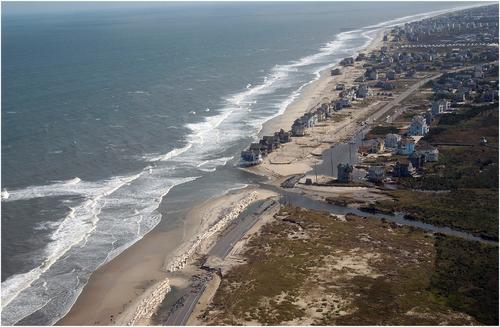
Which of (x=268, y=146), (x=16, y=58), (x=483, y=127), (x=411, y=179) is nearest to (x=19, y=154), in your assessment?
(x=268, y=146)

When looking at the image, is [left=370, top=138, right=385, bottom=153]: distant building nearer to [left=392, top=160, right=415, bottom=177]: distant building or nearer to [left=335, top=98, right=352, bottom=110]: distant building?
[left=392, top=160, right=415, bottom=177]: distant building

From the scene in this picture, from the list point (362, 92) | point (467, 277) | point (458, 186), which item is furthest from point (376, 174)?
point (362, 92)

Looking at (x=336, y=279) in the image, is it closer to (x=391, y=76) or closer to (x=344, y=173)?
(x=344, y=173)

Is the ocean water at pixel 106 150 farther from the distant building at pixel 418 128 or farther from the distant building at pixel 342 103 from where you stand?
the distant building at pixel 418 128

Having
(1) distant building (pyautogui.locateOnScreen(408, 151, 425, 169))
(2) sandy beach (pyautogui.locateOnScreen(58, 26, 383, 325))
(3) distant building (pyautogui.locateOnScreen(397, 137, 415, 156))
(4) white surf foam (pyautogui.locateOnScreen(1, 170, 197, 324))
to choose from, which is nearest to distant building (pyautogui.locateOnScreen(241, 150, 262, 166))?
(2) sandy beach (pyautogui.locateOnScreen(58, 26, 383, 325))

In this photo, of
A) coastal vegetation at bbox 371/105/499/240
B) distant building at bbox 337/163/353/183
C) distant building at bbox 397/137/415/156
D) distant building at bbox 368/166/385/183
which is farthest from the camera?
distant building at bbox 397/137/415/156

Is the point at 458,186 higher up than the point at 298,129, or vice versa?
the point at 298,129

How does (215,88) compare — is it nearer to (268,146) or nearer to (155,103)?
(155,103)
